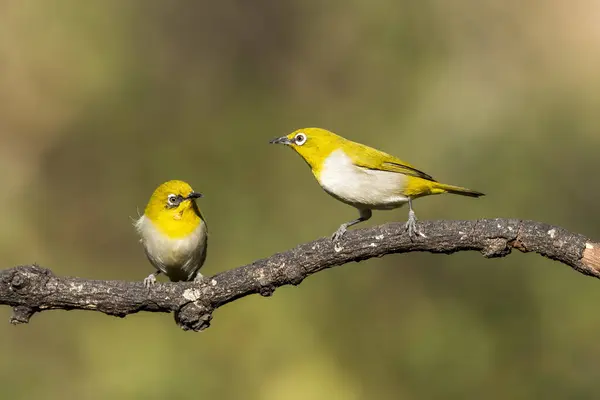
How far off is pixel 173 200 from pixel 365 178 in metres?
1.63

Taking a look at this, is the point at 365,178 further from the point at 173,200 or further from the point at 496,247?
the point at 173,200

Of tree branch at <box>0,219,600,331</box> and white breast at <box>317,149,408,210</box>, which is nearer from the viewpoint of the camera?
tree branch at <box>0,219,600,331</box>

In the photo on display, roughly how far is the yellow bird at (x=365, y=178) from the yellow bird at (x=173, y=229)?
109 cm

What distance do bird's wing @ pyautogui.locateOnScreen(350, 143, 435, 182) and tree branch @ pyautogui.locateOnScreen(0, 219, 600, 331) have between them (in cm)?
83

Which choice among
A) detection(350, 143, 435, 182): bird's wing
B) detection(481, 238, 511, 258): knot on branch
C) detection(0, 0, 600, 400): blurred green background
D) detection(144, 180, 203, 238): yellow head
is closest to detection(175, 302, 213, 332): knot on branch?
detection(144, 180, 203, 238): yellow head

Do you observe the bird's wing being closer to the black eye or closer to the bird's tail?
the bird's tail

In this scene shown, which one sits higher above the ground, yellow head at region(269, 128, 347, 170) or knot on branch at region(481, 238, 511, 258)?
yellow head at region(269, 128, 347, 170)

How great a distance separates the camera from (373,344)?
10430mm

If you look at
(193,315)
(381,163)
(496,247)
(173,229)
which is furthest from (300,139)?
(496,247)

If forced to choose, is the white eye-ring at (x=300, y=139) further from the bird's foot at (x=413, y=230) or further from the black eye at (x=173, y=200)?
the bird's foot at (x=413, y=230)

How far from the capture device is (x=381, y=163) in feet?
22.0

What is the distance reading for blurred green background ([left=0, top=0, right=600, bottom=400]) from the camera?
10.2 m

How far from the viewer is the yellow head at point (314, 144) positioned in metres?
6.78

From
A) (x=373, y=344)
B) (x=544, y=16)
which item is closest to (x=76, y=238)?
(x=373, y=344)
